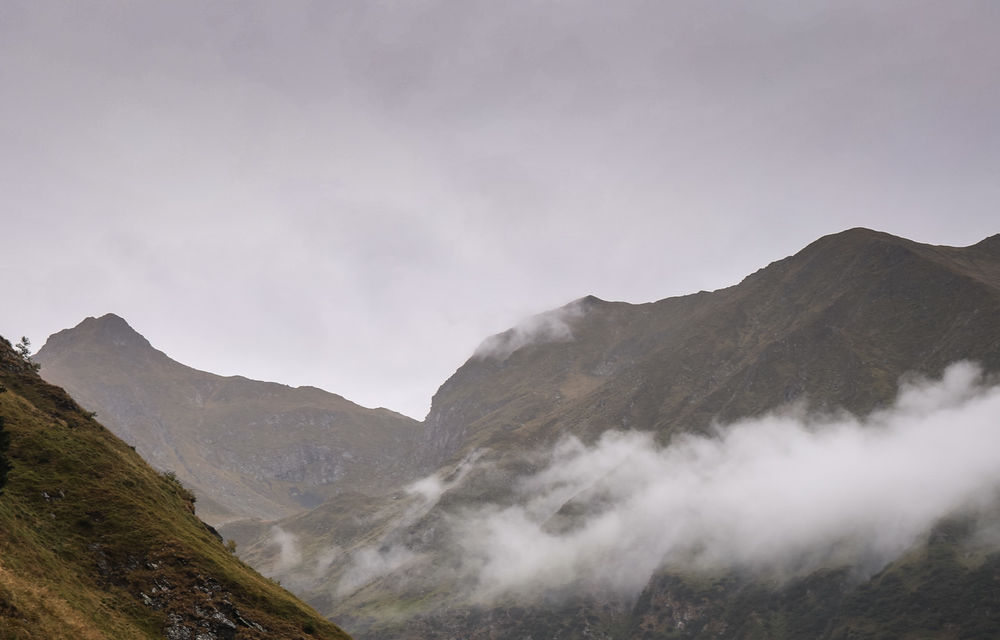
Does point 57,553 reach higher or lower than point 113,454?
lower

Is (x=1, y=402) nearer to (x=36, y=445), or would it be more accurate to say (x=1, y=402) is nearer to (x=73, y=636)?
(x=36, y=445)

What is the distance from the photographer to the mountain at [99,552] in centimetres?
5088

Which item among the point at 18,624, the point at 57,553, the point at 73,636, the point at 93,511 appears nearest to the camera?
the point at 18,624

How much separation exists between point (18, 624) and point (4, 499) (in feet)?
83.1

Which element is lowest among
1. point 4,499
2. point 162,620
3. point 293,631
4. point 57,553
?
point 293,631

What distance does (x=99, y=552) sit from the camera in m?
63.5

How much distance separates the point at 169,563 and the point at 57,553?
A: 1142 centimetres

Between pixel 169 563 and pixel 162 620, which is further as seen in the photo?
pixel 169 563

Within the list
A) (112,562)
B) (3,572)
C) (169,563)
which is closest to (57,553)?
(112,562)

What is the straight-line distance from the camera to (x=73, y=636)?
4372cm

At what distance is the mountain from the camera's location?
5088 cm

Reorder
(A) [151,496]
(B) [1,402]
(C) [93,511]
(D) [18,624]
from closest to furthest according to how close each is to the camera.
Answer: (D) [18,624] < (C) [93,511] < (B) [1,402] < (A) [151,496]

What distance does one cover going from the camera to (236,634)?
213 ft

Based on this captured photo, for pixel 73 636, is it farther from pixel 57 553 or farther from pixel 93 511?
pixel 93 511
